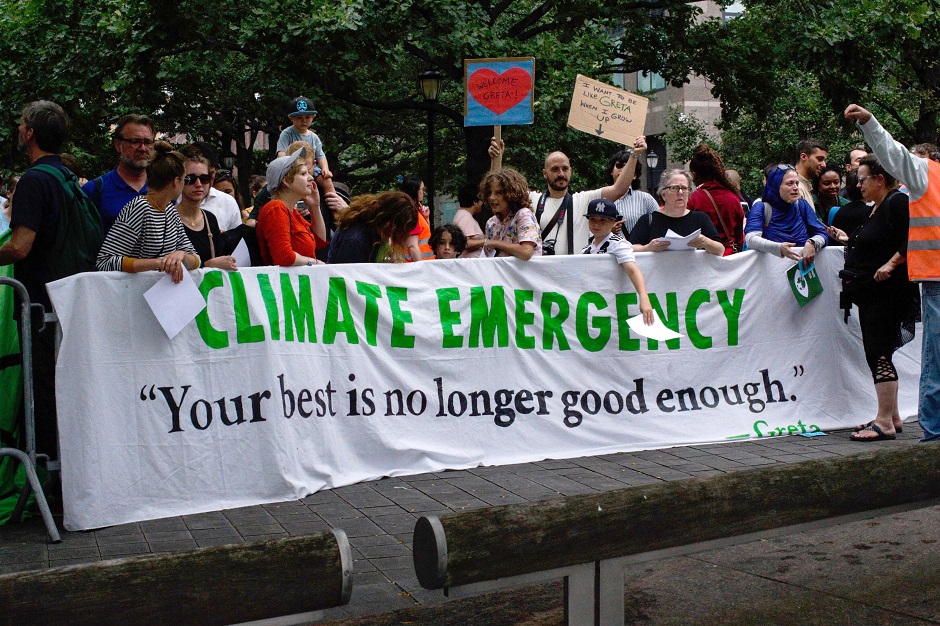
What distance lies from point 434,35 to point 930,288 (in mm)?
10658

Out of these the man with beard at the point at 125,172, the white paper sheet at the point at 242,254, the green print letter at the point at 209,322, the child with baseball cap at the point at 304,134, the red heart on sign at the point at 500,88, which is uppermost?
the red heart on sign at the point at 500,88

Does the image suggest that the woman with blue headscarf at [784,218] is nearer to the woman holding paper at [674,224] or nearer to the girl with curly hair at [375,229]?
the woman holding paper at [674,224]

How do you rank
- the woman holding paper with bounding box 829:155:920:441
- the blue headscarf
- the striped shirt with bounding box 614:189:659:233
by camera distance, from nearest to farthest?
1. the woman holding paper with bounding box 829:155:920:441
2. the blue headscarf
3. the striped shirt with bounding box 614:189:659:233

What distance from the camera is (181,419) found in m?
6.06

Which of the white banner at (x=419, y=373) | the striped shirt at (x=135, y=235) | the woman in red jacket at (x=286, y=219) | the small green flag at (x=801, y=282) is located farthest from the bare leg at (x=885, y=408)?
the striped shirt at (x=135, y=235)

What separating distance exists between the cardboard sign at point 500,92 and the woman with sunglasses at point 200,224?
9.01 feet

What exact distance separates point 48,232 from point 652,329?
3.92m

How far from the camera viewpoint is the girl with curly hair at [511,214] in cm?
731

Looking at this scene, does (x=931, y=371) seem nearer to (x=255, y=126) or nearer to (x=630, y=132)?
(x=630, y=132)

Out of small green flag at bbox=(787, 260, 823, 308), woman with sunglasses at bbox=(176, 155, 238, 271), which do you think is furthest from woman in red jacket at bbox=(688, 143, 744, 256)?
woman with sunglasses at bbox=(176, 155, 238, 271)

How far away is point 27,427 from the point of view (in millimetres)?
5602

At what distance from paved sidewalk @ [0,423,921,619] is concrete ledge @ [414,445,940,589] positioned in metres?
0.74

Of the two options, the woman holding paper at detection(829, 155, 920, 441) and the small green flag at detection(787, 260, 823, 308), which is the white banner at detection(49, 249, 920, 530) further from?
the woman holding paper at detection(829, 155, 920, 441)

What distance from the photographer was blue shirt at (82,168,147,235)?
6316 mm
